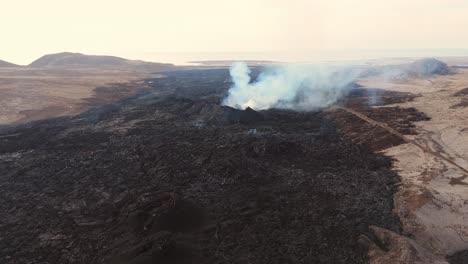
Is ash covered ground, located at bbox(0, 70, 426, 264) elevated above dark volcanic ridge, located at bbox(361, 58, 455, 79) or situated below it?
above

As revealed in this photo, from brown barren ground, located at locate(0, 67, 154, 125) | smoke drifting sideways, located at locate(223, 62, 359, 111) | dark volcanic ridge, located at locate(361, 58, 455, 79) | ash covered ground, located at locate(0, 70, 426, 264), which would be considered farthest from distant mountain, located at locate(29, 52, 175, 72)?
ash covered ground, located at locate(0, 70, 426, 264)

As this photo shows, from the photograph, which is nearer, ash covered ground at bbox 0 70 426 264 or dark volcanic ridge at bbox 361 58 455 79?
ash covered ground at bbox 0 70 426 264

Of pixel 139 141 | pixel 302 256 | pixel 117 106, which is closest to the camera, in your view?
pixel 302 256

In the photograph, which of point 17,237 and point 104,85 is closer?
point 17,237

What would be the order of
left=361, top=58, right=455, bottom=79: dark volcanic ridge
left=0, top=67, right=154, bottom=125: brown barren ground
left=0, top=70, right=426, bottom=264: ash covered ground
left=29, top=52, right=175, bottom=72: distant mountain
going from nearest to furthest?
left=0, top=70, right=426, bottom=264: ash covered ground
left=0, top=67, right=154, bottom=125: brown barren ground
left=361, top=58, right=455, bottom=79: dark volcanic ridge
left=29, top=52, right=175, bottom=72: distant mountain

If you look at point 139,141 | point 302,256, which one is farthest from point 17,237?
point 139,141

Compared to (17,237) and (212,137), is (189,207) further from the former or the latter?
(212,137)

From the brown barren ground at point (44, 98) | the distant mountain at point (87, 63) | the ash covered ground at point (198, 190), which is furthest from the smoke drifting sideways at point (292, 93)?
the distant mountain at point (87, 63)

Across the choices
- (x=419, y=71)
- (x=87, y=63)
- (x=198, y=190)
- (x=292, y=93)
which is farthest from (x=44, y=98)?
(x=87, y=63)

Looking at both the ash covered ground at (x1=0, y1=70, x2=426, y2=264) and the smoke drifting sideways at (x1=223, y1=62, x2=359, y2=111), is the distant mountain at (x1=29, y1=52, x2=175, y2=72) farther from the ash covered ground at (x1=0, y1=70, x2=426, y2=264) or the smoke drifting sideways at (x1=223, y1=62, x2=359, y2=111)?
the ash covered ground at (x1=0, y1=70, x2=426, y2=264)
